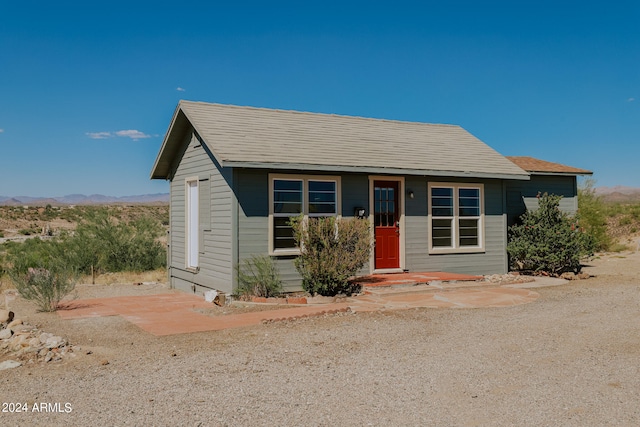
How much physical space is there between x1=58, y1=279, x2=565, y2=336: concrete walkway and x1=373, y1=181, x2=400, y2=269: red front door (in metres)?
1.41

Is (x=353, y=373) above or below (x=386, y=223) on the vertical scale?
below

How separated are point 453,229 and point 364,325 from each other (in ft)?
20.5

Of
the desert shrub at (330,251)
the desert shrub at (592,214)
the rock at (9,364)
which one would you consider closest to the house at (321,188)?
the desert shrub at (330,251)

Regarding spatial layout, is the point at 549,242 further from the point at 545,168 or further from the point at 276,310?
the point at 276,310

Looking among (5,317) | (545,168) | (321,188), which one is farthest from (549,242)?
(5,317)

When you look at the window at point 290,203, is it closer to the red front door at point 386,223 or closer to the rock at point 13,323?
the red front door at point 386,223

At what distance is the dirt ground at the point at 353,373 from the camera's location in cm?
478

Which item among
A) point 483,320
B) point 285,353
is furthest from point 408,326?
point 285,353

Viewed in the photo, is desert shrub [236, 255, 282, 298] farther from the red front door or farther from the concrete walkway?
the red front door

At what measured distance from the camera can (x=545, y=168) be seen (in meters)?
16.5

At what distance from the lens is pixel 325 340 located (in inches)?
299

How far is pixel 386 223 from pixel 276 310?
4.35 m

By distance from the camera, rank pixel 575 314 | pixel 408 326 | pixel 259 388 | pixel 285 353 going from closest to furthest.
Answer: pixel 259 388 → pixel 285 353 → pixel 408 326 → pixel 575 314

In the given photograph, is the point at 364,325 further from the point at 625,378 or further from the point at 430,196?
the point at 430,196
